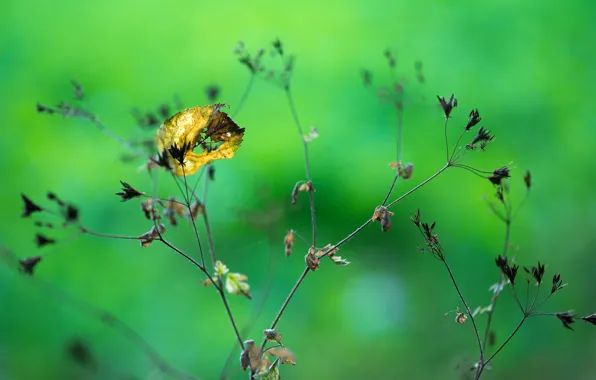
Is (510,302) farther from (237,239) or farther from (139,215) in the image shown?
(139,215)

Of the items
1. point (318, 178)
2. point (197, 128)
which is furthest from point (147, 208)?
point (318, 178)

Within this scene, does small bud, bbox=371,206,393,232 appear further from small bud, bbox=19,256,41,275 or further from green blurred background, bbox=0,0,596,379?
green blurred background, bbox=0,0,596,379

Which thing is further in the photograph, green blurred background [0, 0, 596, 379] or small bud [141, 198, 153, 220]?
green blurred background [0, 0, 596, 379]

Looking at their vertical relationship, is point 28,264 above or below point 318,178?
below

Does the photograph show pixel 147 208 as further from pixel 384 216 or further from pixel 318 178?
pixel 318 178

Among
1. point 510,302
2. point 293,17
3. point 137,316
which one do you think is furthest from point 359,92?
point 137,316

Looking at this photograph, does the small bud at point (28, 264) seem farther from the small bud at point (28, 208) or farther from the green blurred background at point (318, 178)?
the green blurred background at point (318, 178)

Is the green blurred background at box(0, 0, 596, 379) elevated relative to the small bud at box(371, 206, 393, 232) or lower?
elevated

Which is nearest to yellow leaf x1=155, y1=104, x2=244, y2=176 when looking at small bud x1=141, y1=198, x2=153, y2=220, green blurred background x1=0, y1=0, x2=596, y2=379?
small bud x1=141, y1=198, x2=153, y2=220

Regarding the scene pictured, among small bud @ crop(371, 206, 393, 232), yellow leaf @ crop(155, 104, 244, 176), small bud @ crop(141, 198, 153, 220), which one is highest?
yellow leaf @ crop(155, 104, 244, 176)
